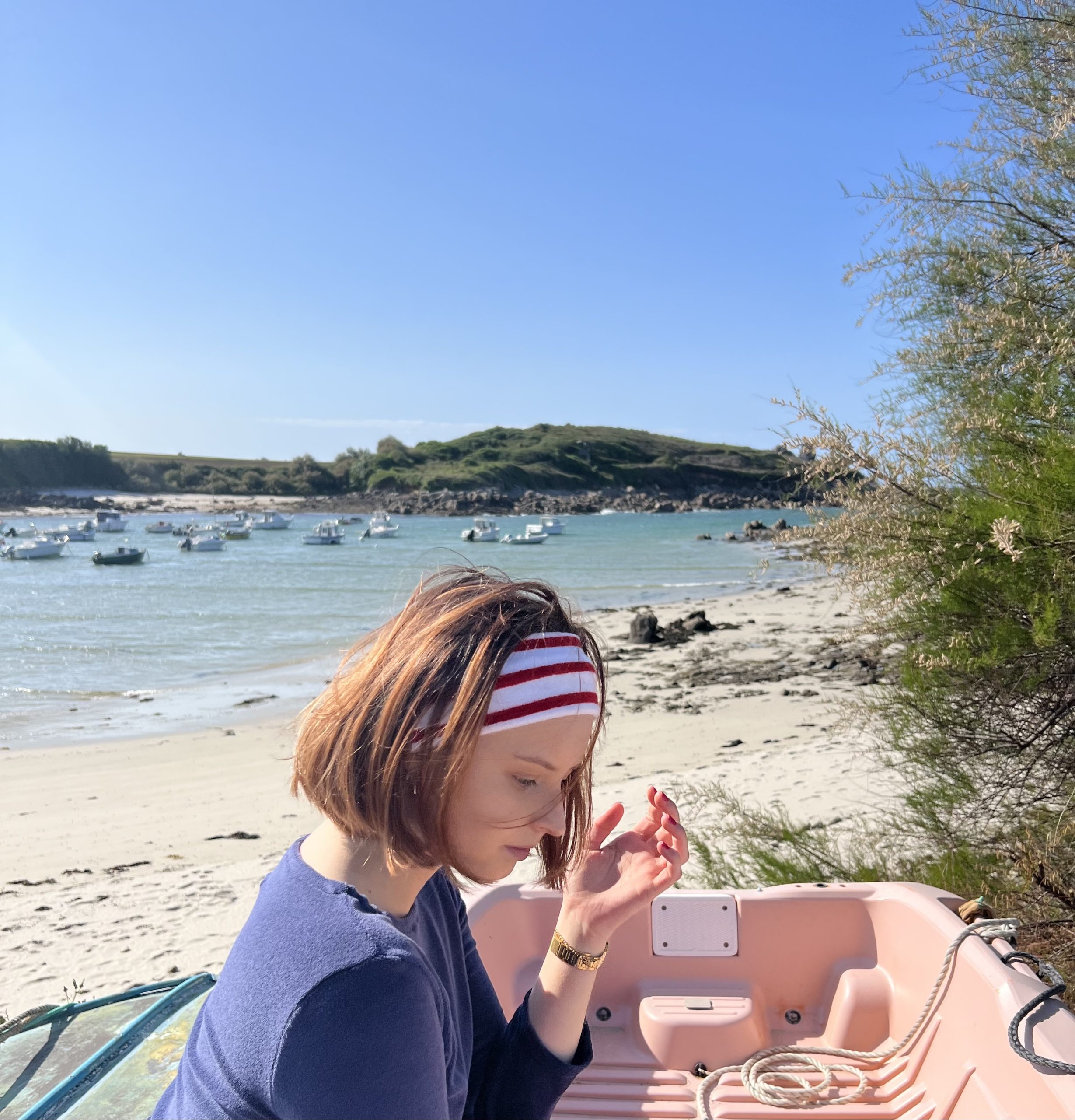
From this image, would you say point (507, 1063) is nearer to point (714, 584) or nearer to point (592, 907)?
point (592, 907)

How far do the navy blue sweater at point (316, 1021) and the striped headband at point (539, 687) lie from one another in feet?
0.79

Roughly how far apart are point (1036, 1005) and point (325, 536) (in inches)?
1718

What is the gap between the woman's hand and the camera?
5.20 feet

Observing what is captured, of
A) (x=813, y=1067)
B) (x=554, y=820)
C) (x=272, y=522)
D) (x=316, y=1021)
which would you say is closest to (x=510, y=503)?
(x=272, y=522)

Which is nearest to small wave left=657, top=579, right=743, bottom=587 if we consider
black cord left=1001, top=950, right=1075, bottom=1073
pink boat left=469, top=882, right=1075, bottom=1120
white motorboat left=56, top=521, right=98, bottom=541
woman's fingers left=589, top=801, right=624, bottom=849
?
pink boat left=469, top=882, right=1075, bottom=1120

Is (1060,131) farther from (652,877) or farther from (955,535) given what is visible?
(652,877)

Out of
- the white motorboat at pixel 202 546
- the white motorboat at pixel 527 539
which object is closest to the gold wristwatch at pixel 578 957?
the white motorboat at pixel 202 546

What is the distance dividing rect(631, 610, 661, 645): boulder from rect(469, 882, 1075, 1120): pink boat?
11.6 m

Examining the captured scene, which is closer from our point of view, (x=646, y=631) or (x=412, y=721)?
(x=412, y=721)

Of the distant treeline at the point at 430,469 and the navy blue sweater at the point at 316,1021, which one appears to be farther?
the distant treeline at the point at 430,469

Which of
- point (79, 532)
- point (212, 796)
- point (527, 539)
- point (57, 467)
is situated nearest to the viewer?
point (212, 796)

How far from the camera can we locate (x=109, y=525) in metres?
54.1

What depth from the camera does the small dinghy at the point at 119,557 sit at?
32625 mm

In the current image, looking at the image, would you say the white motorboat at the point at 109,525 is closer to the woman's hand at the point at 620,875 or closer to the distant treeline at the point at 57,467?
the distant treeline at the point at 57,467
